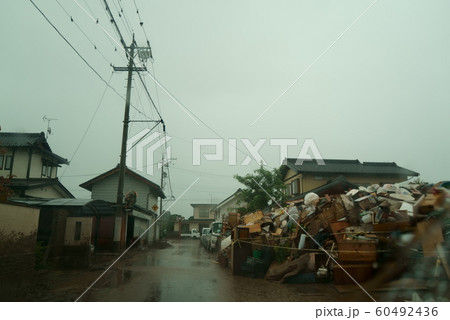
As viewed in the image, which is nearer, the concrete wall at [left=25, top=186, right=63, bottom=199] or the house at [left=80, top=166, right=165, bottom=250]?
the concrete wall at [left=25, top=186, right=63, bottom=199]

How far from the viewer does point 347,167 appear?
97.7ft

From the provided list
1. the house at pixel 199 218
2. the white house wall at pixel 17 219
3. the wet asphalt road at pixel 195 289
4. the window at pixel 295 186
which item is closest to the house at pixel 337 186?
the window at pixel 295 186

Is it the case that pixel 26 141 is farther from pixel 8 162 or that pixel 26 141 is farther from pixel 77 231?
pixel 77 231

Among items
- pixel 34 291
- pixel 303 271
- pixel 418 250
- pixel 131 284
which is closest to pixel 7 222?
pixel 34 291

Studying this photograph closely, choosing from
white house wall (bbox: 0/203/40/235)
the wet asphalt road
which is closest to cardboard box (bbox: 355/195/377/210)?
the wet asphalt road

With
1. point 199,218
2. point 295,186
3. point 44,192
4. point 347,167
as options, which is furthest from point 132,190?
point 199,218

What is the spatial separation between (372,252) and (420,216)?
1.37 metres

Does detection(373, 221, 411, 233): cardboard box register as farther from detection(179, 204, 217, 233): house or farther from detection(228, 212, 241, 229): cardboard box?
detection(179, 204, 217, 233): house

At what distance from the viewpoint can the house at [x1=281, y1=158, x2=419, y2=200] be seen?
26859 millimetres

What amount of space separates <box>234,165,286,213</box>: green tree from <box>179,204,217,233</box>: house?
38.6 metres

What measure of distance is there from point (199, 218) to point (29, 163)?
43.1 meters

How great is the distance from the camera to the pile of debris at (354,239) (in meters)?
7.31

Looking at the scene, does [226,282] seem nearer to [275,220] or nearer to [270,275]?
[270,275]

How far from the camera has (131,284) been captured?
27.2 ft
